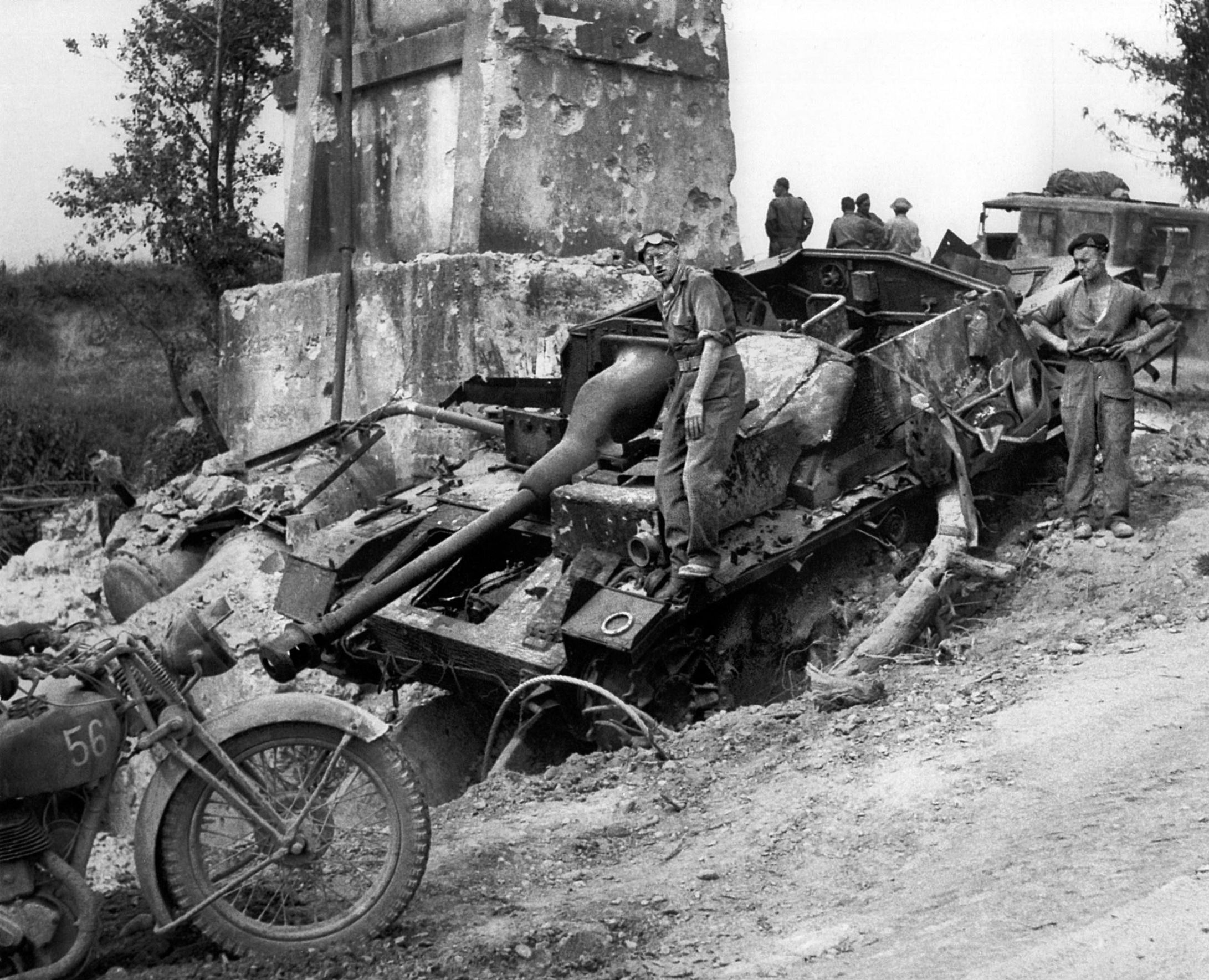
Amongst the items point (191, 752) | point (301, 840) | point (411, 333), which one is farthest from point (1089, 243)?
point (191, 752)

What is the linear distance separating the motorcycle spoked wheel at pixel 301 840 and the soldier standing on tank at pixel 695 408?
2.83m

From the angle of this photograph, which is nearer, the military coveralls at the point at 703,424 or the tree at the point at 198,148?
the military coveralls at the point at 703,424

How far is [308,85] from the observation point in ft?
40.2

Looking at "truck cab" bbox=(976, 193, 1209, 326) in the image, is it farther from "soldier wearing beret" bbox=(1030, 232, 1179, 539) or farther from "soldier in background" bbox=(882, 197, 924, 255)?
"soldier wearing beret" bbox=(1030, 232, 1179, 539)

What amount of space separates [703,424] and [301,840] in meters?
3.16

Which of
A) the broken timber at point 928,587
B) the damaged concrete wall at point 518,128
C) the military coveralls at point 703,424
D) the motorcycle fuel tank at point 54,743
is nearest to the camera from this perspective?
the motorcycle fuel tank at point 54,743

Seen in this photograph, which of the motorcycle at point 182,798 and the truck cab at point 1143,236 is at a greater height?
the truck cab at point 1143,236

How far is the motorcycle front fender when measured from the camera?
4.39 metres

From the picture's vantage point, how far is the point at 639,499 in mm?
7395

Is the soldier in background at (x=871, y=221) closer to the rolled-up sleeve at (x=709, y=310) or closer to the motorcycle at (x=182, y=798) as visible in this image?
the rolled-up sleeve at (x=709, y=310)

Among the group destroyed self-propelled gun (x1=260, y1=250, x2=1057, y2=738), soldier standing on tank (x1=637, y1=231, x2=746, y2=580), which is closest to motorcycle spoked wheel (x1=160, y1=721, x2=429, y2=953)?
destroyed self-propelled gun (x1=260, y1=250, x2=1057, y2=738)

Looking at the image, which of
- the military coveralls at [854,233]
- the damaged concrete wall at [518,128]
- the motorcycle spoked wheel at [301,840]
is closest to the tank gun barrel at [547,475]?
the damaged concrete wall at [518,128]

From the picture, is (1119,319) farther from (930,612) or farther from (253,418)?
(253,418)

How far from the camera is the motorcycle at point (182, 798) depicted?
14.4 ft
